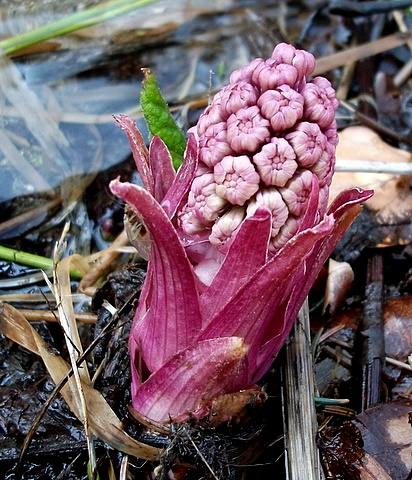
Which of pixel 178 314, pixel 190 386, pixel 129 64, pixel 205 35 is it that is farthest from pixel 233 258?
pixel 205 35

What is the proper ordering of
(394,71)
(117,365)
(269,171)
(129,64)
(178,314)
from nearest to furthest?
1. (269,171)
2. (178,314)
3. (117,365)
4. (129,64)
5. (394,71)

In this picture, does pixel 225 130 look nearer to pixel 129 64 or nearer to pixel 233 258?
pixel 233 258

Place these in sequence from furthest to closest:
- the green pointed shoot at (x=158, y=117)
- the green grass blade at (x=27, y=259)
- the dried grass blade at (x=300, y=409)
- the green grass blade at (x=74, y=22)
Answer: the green grass blade at (x=74, y=22)
the green grass blade at (x=27, y=259)
the green pointed shoot at (x=158, y=117)
the dried grass blade at (x=300, y=409)

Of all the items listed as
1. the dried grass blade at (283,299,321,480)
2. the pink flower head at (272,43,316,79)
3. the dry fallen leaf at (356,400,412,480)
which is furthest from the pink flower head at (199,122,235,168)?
the dry fallen leaf at (356,400,412,480)

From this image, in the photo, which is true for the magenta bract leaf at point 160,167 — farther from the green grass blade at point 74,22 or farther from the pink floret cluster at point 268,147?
the green grass blade at point 74,22

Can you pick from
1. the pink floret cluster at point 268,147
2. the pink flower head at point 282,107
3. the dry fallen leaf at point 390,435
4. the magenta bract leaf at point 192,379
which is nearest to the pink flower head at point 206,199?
the pink floret cluster at point 268,147

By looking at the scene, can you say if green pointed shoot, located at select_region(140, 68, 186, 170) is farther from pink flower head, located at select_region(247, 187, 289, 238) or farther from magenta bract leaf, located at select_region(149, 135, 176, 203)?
pink flower head, located at select_region(247, 187, 289, 238)
